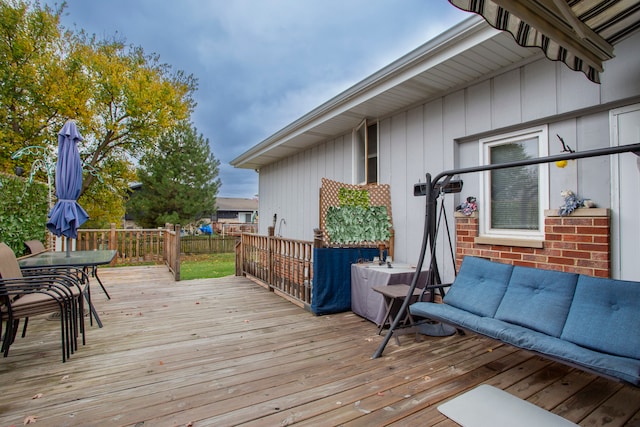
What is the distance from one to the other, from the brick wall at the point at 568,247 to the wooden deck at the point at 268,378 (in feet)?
2.89

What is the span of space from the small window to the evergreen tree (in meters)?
12.4

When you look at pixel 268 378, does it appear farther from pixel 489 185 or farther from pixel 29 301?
pixel 489 185

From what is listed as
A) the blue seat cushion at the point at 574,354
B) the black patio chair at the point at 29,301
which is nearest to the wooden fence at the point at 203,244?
the black patio chair at the point at 29,301

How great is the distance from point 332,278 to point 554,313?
2494 mm

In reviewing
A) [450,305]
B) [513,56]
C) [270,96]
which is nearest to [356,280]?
[450,305]

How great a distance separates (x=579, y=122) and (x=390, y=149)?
231cm

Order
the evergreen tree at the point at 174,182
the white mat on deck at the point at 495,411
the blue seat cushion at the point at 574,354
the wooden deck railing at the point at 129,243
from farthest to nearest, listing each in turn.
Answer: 1. the evergreen tree at the point at 174,182
2. the wooden deck railing at the point at 129,243
3. the white mat on deck at the point at 495,411
4. the blue seat cushion at the point at 574,354

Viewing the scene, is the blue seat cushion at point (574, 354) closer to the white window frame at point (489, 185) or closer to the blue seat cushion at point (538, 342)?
the blue seat cushion at point (538, 342)

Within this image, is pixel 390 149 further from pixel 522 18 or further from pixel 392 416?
pixel 392 416

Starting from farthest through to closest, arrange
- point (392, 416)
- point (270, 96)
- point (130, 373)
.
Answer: point (270, 96), point (130, 373), point (392, 416)

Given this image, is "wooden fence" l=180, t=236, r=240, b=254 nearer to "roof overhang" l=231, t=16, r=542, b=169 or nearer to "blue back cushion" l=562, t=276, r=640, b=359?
"roof overhang" l=231, t=16, r=542, b=169

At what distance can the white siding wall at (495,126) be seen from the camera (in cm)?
264

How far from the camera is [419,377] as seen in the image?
8.01 ft

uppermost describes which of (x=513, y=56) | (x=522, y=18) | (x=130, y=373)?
(x=513, y=56)
